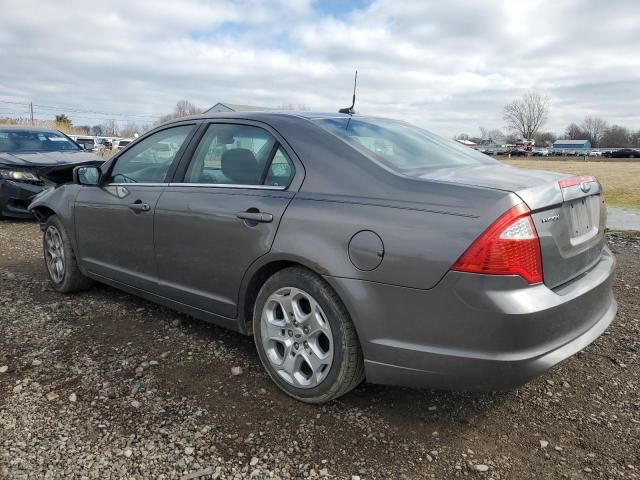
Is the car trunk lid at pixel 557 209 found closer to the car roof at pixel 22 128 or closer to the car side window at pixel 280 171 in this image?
the car side window at pixel 280 171

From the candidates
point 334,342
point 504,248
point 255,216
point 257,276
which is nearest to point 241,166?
point 255,216

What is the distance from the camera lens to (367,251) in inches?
93.4

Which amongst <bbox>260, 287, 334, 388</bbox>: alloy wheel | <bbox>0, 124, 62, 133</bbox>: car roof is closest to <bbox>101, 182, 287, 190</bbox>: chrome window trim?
<bbox>260, 287, 334, 388</bbox>: alloy wheel

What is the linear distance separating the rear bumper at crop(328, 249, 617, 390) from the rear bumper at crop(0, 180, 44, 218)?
7.50 meters

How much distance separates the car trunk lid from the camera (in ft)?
7.34

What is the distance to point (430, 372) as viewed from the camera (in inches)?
90.9

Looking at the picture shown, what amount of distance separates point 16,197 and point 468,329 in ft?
26.9

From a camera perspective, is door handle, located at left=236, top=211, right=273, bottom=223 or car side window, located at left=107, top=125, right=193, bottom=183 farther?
car side window, located at left=107, top=125, right=193, bottom=183

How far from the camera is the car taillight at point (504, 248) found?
2.11m

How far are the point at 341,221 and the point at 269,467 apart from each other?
116cm

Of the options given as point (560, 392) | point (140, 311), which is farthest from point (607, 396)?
point (140, 311)

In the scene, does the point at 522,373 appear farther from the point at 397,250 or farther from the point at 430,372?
the point at 397,250

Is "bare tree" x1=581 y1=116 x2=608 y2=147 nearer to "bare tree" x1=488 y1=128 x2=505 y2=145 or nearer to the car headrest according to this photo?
"bare tree" x1=488 y1=128 x2=505 y2=145

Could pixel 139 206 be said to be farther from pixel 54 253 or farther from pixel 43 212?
pixel 43 212
